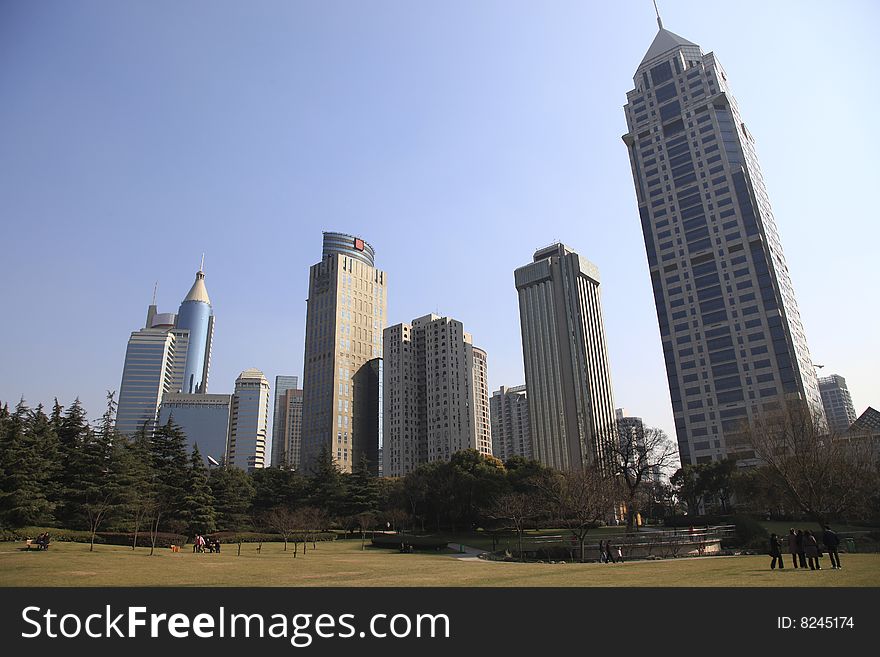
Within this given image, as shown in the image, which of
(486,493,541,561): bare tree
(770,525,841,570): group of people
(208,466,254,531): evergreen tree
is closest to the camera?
(770,525,841,570): group of people

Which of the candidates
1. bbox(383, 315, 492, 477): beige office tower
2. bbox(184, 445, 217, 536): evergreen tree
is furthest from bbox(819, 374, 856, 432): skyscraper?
bbox(184, 445, 217, 536): evergreen tree

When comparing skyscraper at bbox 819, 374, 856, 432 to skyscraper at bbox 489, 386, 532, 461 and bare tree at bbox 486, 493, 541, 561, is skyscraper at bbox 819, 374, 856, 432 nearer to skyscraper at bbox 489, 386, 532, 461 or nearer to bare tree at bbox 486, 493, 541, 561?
skyscraper at bbox 489, 386, 532, 461

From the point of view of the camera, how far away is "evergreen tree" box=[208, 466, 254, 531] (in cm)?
5228

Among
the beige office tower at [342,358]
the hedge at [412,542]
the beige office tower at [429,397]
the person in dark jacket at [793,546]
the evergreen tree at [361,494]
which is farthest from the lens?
the beige office tower at [429,397]

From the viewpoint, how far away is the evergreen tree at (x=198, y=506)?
45375 millimetres

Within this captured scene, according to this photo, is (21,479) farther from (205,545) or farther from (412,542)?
(412,542)

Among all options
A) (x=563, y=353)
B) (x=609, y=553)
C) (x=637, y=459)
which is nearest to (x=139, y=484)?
(x=609, y=553)

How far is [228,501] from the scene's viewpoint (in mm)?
53375

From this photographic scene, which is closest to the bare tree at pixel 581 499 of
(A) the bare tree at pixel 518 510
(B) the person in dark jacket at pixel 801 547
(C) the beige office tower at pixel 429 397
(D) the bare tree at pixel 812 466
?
(A) the bare tree at pixel 518 510

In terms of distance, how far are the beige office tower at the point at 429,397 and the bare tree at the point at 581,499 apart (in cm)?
9357

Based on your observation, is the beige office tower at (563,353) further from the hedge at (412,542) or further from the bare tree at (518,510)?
the hedge at (412,542)

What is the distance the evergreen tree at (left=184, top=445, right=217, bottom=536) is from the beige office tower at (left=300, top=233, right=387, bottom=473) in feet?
305
